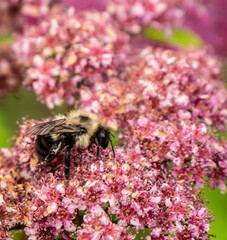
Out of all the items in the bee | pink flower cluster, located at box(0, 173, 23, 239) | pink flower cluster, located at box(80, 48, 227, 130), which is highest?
pink flower cluster, located at box(80, 48, 227, 130)

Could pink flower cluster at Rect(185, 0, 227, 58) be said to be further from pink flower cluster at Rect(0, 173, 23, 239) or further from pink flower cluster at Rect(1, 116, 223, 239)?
pink flower cluster at Rect(0, 173, 23, 239)

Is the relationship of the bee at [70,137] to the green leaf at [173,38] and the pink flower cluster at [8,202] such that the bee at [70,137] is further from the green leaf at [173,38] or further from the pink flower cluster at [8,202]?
the green leaf at [173,38]

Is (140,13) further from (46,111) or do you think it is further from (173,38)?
(46,111)

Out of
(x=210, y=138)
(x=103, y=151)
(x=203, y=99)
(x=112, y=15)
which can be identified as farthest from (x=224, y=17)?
(x=103, y=151)

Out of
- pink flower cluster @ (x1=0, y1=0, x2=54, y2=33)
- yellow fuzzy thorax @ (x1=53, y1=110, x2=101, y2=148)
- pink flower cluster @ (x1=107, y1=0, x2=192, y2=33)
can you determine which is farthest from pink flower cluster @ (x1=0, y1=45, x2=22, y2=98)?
yellow fuzzy thorax @ (x1=53, y1=110, x2=101, y2=148)

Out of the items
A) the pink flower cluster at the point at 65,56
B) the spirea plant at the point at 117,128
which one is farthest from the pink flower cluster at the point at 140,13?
the pink flower cluster at the point at 65,56
